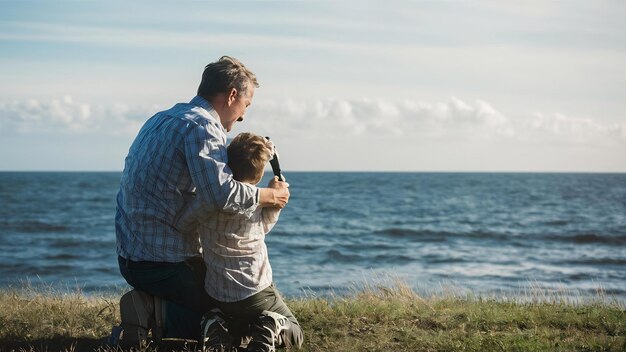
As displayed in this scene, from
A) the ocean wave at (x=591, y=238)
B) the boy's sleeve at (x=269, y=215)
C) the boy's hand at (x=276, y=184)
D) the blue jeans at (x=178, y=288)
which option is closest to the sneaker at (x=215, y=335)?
the blue jeans at (x=178, y=288)

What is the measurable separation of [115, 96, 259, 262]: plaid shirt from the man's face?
96 millimetres

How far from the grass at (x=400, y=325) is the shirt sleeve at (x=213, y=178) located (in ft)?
4.50

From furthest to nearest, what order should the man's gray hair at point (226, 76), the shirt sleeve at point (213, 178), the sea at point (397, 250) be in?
the sea at point (397, 250) → the man's gray hair at point (226, 76) → the shirt sleeve at point (213, 178)

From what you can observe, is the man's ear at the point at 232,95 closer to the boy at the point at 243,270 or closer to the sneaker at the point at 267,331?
the boy at the point at 243,270

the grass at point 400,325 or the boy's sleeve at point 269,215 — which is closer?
the boy's sleeve at point 269,215

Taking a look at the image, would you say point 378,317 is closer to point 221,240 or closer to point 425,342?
point 425,342

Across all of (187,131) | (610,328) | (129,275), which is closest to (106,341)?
(129,275)

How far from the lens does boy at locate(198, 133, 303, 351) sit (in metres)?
Result: 5.22

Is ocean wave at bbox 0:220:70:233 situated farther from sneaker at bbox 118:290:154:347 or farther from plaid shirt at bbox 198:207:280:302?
plaid shirt at bbox 198:207:280:302

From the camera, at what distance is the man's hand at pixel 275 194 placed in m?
5.16

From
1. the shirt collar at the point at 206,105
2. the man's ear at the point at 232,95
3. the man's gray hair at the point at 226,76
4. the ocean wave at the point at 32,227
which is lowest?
the ocean wave at the point at 32,227

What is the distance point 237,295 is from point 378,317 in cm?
170

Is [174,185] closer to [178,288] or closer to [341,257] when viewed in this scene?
[178,288]

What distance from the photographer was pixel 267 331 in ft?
17.5
